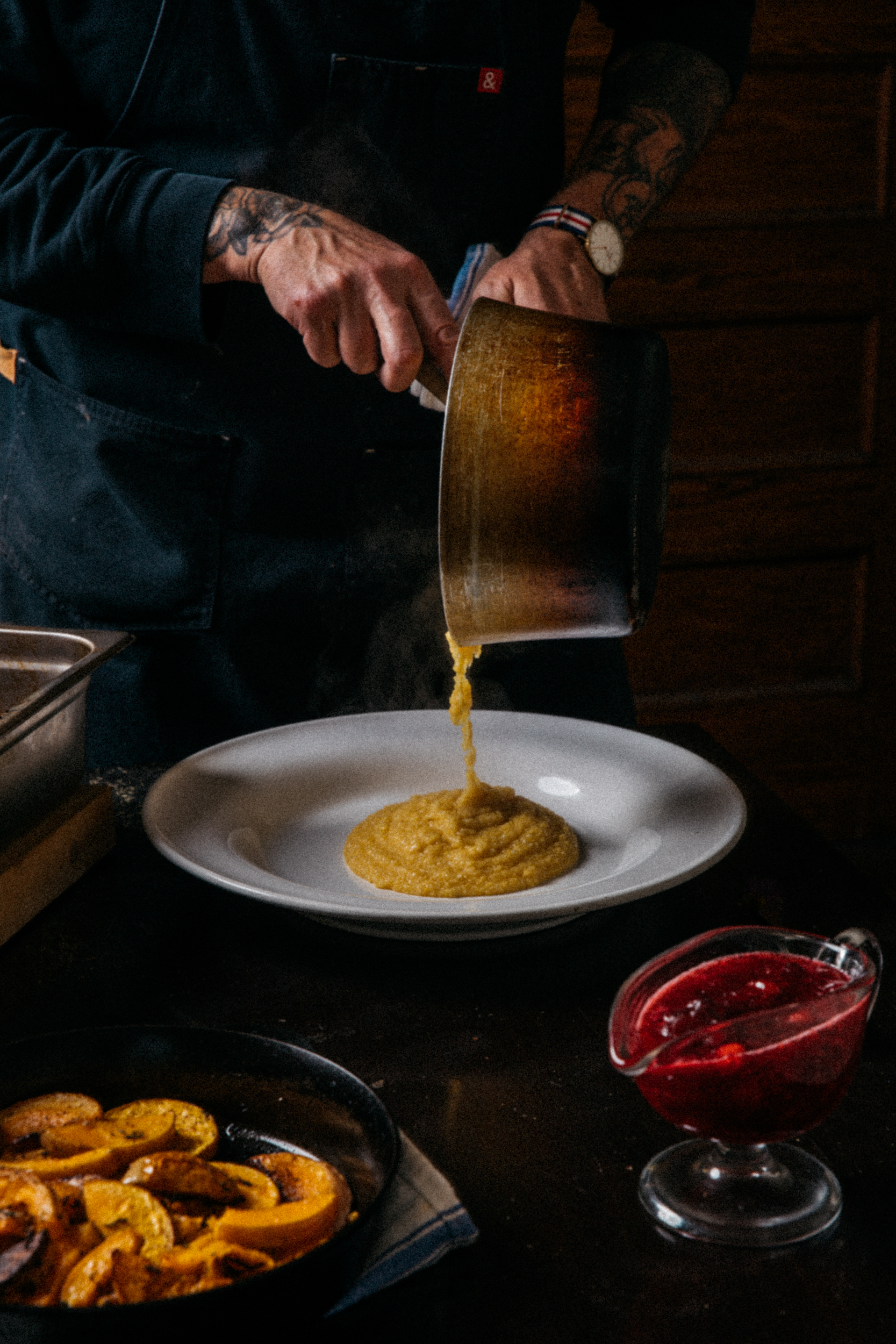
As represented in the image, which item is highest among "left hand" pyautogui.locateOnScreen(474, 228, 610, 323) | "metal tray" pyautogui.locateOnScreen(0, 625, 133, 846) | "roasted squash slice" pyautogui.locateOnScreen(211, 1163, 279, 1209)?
"left hand" pyautogui.locateOnScreen(474, 228, 610, 323)

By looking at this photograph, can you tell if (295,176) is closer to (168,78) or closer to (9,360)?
(168,78)

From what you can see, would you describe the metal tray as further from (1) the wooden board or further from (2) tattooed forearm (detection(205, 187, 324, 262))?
(2) tattooed forearm (detection(205, 187, 324, 262))

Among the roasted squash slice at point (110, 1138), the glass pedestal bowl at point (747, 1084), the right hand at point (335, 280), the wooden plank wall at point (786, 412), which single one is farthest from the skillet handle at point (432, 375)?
the wooden plank wall at point (786, 412)

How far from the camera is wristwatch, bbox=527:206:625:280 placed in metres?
1.62

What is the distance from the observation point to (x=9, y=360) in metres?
1.83

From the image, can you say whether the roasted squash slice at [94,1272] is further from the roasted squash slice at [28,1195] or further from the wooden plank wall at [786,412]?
the wooden plank wall at [786,412]

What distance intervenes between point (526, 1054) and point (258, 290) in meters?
1.12

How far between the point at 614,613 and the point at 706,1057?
425 mm

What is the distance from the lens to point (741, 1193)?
80 cm

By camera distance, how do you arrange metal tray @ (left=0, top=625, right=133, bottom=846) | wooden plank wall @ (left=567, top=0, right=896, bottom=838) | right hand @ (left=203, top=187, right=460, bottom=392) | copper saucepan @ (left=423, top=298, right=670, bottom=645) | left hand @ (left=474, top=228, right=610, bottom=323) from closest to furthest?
copper saucepan @ (left=423, top=298, right=670, bottom=645) < metal tray @ (left=0, top=625, right=133, bottom=846) < right hand @ (left=203, top=187, right=460, bottom=392) < left hand @ (left=474, top=228, right=610, bottom=323) < wooden plank wall @ (left=567, top=0, right=896, bottom=838)

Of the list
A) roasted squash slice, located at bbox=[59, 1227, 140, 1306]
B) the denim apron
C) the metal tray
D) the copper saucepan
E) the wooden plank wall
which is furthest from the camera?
the wooden plank wall

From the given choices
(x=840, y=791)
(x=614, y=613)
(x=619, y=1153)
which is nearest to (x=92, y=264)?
(x=614, y=613)

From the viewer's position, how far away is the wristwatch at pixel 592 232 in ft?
5.32

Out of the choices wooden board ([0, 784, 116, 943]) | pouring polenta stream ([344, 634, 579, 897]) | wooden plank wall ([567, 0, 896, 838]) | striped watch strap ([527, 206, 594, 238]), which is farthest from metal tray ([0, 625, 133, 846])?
wooden plank wall ([567, 0, 896, 838])
